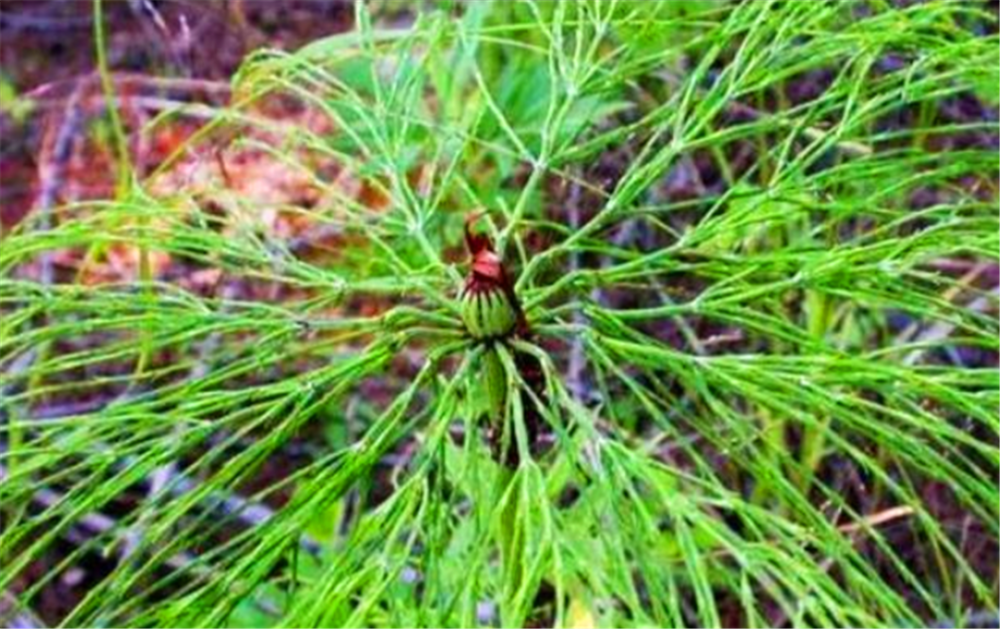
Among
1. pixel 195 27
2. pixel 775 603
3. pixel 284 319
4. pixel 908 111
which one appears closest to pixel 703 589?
pixel 284 319

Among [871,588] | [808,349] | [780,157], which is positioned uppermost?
[780,157]

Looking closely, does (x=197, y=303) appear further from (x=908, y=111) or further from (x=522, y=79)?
(x=908, y=111)

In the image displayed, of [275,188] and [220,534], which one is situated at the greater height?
[275,188]

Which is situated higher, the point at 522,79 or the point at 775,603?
the point at 522,79

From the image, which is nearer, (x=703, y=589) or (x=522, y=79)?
(x=703, y=589)

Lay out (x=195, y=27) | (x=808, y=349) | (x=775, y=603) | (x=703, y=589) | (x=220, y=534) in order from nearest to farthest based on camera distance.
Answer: (x=703, y=589)
(x=808, y=349)
(x=775, y=603)
(x=220, y=534)
(x=195, y=27)

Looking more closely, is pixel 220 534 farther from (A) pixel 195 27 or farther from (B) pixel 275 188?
(A) pixel 195 27

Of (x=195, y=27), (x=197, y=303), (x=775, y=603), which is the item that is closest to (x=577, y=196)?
(x=775, y=603)

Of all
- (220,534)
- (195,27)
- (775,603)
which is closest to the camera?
(775,603)

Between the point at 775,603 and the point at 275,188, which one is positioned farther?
the point at 275,188
